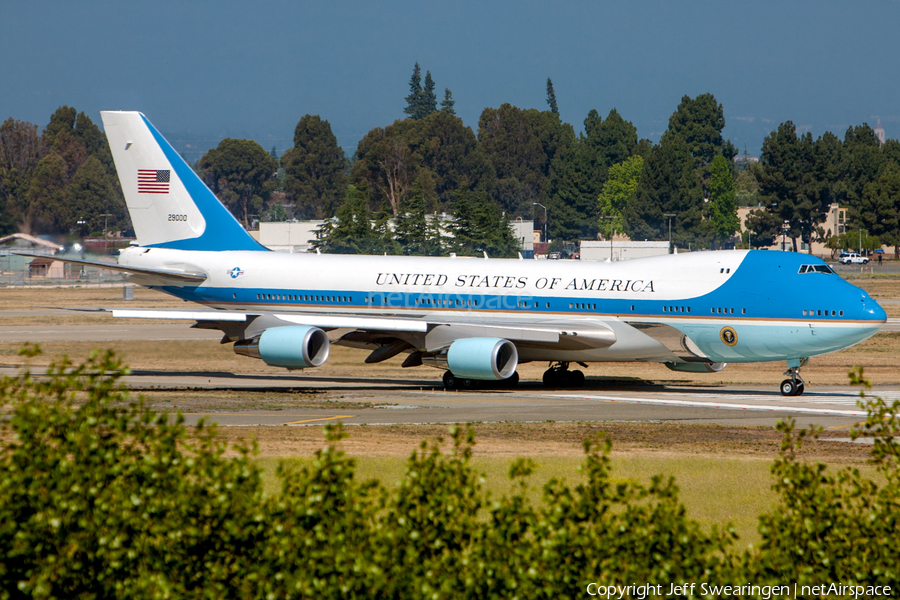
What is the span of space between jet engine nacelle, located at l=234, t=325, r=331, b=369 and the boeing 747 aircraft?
46mm

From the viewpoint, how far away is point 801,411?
2814 cm

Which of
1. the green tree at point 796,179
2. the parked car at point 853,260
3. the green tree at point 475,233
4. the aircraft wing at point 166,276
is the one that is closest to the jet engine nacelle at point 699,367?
the aircraft wing at point 166,276

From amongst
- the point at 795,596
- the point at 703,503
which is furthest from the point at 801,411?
the point at 795,596

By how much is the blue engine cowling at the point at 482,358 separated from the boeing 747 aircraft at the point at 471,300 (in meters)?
0.04

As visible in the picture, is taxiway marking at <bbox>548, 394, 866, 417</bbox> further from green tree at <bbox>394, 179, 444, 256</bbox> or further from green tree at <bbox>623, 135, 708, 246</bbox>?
green tree at <bbox>623, 135, 708, 246</bbox>

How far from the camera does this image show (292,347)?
3316 centimetres

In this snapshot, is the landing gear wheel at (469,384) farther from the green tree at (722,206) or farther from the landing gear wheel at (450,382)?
the green tree at (722,206)

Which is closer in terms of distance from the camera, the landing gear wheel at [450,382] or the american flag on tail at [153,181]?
the landing gear wheel at [450,382]

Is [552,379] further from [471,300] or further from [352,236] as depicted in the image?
[352,236]

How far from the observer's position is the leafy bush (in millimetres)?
8852

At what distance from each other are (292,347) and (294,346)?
72 mm

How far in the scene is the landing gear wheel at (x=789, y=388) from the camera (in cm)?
3247

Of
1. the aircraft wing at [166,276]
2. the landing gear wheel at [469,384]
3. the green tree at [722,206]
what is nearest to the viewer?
the landing gear wheel at [469,384]

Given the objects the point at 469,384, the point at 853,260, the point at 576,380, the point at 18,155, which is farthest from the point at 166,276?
the point at 853,260
